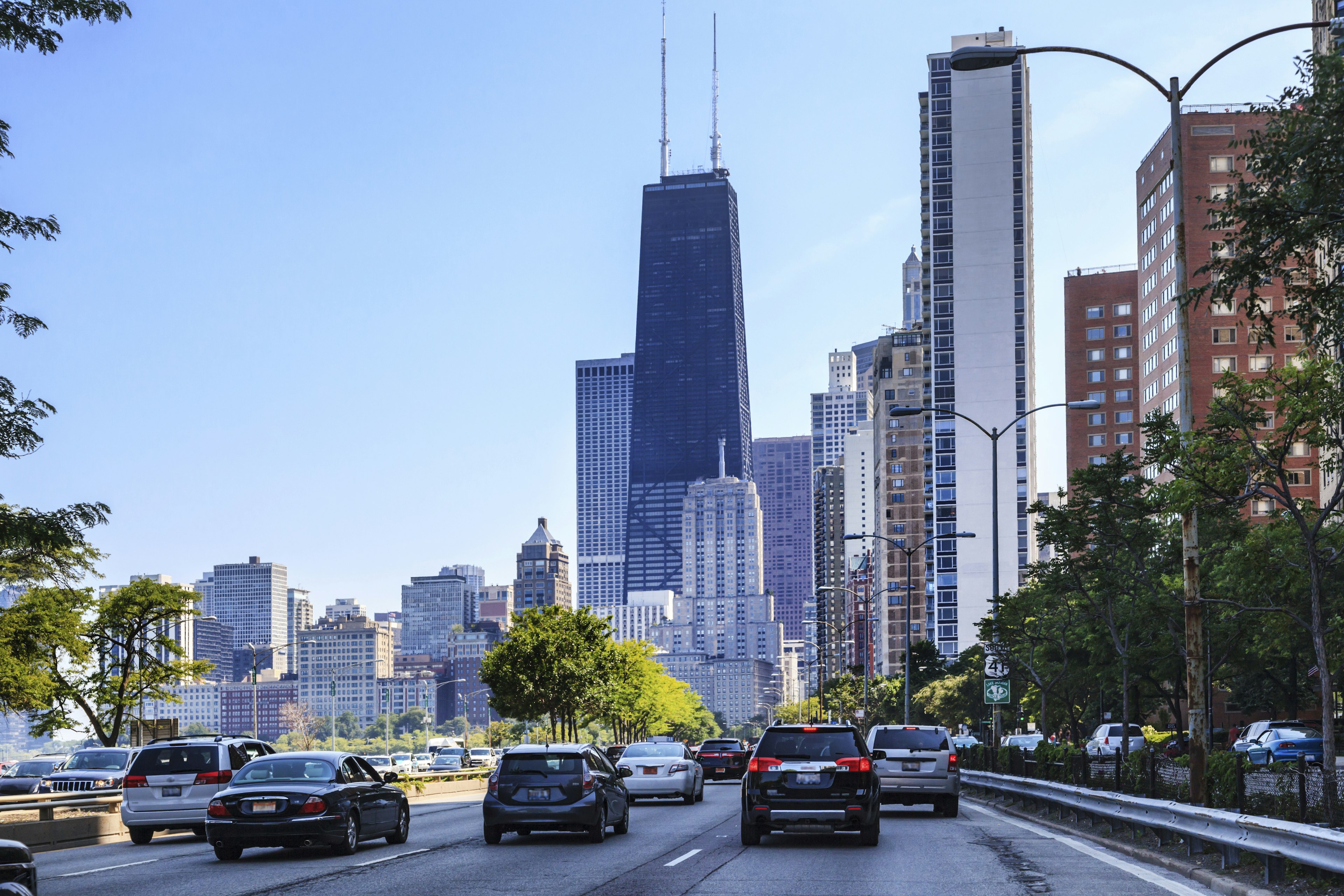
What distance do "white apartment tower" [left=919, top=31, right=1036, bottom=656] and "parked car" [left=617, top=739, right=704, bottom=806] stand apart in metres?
135

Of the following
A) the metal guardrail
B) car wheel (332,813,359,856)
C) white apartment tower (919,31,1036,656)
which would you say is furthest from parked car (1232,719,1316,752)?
white apartment tower (919,31,1036,656)

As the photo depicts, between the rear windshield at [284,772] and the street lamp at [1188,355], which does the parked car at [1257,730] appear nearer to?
the street lamp at [1188,355]

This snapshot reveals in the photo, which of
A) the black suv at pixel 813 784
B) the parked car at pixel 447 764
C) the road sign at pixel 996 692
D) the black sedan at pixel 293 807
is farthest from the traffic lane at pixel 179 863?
the parked car at pixel 447 764

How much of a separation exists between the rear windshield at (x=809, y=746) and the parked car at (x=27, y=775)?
22387 mm

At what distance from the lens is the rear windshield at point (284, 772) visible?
67.0 feet

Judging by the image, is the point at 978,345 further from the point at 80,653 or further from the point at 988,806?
the point at 988,806

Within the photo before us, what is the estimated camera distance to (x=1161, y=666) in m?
61.1

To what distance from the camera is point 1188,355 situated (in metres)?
19.5

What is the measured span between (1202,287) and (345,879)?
40.6ft

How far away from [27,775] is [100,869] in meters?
30.7

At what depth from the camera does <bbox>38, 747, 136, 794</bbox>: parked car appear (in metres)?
37.5

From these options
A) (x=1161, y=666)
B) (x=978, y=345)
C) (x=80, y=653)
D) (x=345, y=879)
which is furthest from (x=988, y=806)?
(x=978, y=345)

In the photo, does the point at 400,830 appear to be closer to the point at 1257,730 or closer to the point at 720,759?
the point at 720,759

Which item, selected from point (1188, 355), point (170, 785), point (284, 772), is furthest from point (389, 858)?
point (1188, 355)
